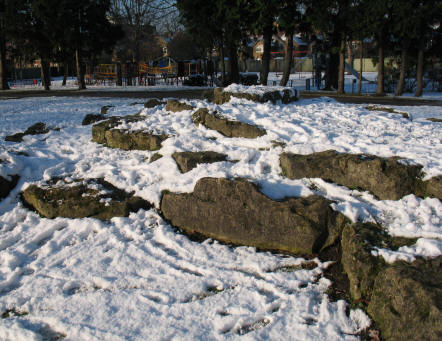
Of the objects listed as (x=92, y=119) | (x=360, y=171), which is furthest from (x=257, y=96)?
(x=360, y=171)

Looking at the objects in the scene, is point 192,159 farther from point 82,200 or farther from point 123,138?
point 123,138

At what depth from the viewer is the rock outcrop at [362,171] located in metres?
4.13

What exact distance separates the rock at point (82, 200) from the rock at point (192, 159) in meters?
0.75

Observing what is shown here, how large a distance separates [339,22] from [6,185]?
18.2m

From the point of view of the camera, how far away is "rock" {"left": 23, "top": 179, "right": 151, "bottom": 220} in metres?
4.75

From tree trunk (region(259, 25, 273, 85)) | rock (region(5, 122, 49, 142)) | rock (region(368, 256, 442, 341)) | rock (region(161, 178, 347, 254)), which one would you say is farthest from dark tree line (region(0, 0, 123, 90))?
rock (region(368, 256, 442, 341))

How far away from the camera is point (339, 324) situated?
288 centimetres

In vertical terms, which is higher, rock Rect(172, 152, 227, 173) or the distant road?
the distant road

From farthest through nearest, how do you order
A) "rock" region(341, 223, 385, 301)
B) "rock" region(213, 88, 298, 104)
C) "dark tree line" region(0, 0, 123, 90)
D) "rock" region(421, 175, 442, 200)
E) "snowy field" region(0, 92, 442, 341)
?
1. "dark tree line" region(0, 0, 123, 90)
2. "rock" region(213, 88, 298, 104)
3. "rock" region(421, 175, 442, 200)
4. "rock" region(341, 223, 385, 301)
5. "snowy field" region(0, 92, 442, 341)

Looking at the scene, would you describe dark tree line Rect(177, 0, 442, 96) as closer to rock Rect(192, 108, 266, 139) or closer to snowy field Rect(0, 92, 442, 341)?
snowy field Rect(0, 92, 442, 341)

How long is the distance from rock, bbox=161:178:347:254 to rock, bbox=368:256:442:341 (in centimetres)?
91

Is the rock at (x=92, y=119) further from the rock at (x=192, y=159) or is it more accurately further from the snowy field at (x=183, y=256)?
the rock at (x=192, y=159)

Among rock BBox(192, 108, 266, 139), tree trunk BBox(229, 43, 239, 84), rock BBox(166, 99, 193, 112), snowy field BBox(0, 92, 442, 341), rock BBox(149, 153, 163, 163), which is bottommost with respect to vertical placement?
snowy field BBox(0, 92, 442, 341)

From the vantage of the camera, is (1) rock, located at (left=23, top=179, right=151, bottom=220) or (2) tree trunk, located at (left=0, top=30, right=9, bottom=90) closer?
(1) rock, located at (left=23, top=179, right=151, bottom=220)
